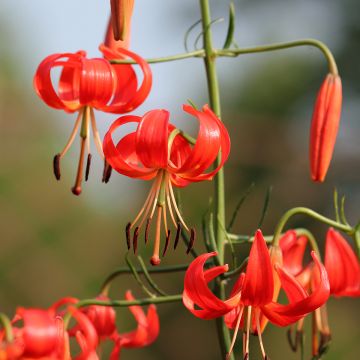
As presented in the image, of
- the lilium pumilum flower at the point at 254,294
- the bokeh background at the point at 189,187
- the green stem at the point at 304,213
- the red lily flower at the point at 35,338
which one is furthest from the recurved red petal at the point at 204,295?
the bokeh background at the point at 189,187

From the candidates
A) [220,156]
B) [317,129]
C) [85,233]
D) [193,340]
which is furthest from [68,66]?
[85,233]

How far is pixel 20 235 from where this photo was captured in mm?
9016

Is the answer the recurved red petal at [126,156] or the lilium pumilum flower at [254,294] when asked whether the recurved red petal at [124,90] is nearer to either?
the recurved red petal at [126,156]

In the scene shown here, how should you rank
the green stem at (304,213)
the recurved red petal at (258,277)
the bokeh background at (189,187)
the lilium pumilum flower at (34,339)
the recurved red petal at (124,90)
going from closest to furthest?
the lilium pumilum flower at (34,339), the recurved red petal at (258,277), the green stem at (304,213), the recurved red petal at (124,90), the bokeh background at (189,187)

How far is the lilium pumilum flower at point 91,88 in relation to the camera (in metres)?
1.65

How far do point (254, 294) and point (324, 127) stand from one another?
1.23 feet

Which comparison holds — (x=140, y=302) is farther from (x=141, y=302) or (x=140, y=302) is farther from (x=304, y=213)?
(x=304, y=213)

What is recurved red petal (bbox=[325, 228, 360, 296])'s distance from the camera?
183 cm

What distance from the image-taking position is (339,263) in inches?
72.2

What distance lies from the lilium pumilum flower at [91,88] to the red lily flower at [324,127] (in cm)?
31

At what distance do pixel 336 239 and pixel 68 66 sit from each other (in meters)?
0.59

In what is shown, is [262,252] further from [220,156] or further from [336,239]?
[336,239]

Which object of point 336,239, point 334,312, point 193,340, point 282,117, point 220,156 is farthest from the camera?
point 282,117

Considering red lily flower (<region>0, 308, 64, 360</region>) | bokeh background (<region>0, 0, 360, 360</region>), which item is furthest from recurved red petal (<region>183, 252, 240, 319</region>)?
bokeh background (<region>0, 0, 360, 360</region>)
